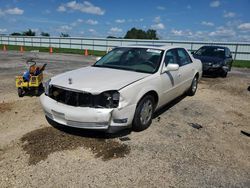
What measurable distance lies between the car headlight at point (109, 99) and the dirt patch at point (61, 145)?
27.6 inches

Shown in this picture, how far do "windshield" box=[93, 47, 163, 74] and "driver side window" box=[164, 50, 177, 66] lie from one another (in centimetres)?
18

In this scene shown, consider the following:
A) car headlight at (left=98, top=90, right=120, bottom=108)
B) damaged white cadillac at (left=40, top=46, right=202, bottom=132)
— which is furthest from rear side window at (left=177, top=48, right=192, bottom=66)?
car headlight at (left=98, top=90, right=120, bottom=108)

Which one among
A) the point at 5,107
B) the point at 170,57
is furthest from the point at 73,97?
the point at 5,107

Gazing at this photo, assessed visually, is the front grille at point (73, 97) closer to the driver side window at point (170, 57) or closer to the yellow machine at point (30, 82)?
the driver side window at point (170, 57)

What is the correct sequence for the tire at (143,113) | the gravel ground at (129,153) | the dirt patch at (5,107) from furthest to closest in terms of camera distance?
the dirt patch at (5,107)
the tire at (143,113)
the gravel ground at (129,153)

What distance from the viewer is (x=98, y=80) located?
12.2ft

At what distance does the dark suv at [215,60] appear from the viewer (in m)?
10.4

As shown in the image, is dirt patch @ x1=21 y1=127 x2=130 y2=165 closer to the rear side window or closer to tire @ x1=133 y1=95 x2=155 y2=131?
tire @ x1=133 y1=95 x2=155 y2=131

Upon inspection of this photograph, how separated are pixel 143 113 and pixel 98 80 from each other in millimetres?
1023

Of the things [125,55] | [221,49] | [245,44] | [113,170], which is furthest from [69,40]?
[113,170]

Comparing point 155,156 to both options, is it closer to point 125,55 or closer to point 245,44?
point 125,55

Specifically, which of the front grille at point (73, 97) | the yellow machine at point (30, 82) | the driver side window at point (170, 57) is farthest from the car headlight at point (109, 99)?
the yellow machine at point (30, 82)

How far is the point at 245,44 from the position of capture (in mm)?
23750

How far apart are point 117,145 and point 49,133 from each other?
4.25 feet
